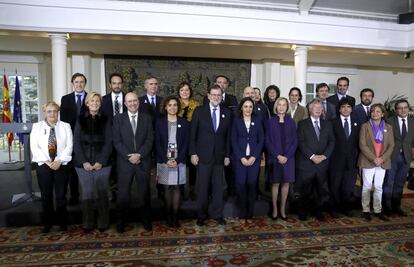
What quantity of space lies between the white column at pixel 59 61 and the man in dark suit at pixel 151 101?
8.11ft

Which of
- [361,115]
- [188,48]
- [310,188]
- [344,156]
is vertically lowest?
[310,188]

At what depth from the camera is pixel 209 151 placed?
3.47 metres

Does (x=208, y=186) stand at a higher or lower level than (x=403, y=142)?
lower

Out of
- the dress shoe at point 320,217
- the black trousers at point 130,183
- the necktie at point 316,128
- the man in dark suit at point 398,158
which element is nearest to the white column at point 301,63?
the man in dark suit at point 398,158

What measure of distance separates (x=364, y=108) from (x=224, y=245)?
8.79ft

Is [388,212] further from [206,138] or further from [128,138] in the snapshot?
[128,138]

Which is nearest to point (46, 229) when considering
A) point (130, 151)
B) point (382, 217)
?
point (130, 151)

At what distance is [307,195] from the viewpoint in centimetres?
384

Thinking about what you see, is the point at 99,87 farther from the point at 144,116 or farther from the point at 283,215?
the point at 283,215

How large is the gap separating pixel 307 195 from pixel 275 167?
23.5 inches

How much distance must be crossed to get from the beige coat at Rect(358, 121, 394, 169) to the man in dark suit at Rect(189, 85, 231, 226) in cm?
165

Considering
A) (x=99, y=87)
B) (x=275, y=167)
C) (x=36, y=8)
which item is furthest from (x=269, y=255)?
(x=99, y=87)

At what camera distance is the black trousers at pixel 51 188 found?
10.5 feet

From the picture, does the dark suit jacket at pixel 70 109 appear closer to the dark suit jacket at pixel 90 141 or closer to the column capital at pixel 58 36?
the dark suit jacket at pixel 90 141
